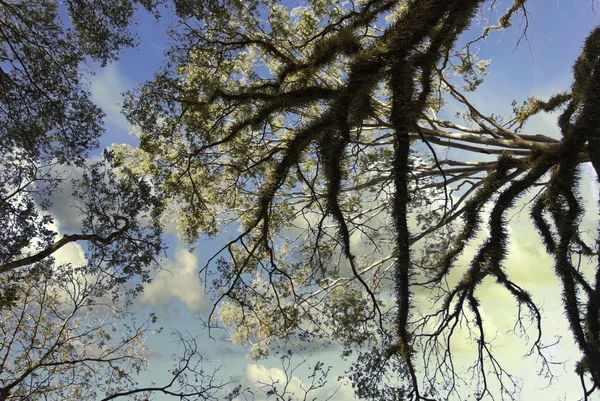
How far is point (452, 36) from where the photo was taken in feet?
12.6

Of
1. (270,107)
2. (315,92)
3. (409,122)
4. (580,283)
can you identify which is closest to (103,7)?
(270,107)

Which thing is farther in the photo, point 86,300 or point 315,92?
point 86,300

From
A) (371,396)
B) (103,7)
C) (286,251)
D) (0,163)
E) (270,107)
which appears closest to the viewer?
(270,107)

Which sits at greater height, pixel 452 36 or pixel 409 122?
pixel 452 36

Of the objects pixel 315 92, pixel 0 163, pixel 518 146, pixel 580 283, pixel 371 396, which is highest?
pixel 518 146

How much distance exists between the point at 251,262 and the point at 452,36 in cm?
405

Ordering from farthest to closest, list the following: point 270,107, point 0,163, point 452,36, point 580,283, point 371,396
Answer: point 580,283 → point 371,396 → point 0,163 → point 270,107 → point 452,36

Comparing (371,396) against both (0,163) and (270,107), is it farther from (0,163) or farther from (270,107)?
(0,163)

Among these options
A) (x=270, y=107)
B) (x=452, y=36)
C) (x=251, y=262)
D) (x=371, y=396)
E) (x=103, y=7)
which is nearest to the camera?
(x=452, y=36)

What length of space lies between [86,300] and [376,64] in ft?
14.7

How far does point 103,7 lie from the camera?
5.34 metres

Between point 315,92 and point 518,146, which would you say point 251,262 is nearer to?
point 315,92

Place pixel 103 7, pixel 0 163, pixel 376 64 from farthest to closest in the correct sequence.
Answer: pixel 103 7, pixel 0 163, pixel 376 64

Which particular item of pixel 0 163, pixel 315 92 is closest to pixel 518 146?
pixel 315 92
